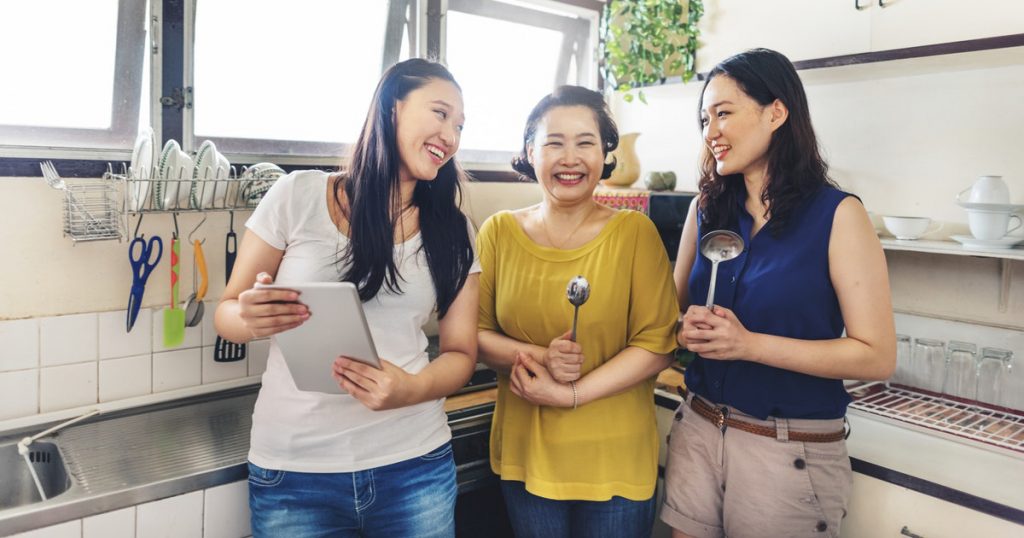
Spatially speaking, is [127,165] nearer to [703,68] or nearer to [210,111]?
[210,111]

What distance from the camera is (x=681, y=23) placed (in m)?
2.62

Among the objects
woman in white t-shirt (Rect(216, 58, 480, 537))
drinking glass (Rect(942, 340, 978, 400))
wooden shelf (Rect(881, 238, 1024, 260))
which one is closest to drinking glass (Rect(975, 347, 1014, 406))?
drinking glass (Rect(942, 340, 978, 400))

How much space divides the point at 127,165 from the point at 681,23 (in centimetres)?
187

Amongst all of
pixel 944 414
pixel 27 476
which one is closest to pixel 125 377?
pixel 27 476

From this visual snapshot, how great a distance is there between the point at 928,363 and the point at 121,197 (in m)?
2.22

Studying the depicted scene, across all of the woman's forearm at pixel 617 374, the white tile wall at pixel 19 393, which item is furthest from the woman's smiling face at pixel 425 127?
the white tile wall at pixel 19 393

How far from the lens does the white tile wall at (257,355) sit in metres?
2.03

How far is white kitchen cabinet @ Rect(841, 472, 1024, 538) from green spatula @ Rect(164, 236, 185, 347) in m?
1.67

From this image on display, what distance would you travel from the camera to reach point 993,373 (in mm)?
1965

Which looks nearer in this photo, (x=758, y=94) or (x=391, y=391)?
(x=391, y=391)

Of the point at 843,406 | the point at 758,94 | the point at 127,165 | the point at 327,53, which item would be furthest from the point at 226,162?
the point at 843,406

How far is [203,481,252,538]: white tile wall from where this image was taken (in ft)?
4.84

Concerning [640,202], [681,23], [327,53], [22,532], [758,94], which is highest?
[681,23]

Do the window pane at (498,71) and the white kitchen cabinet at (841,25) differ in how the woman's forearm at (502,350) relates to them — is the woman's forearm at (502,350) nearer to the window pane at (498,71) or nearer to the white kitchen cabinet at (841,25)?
the window pane at (498,71)
